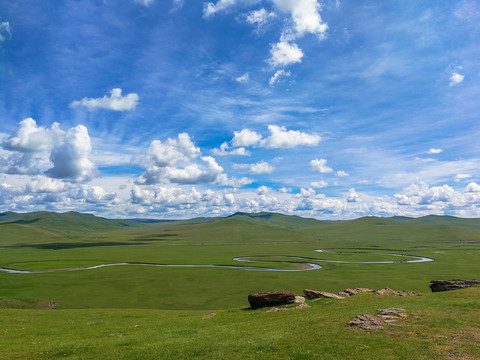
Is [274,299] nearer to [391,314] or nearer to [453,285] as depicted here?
[391,314]

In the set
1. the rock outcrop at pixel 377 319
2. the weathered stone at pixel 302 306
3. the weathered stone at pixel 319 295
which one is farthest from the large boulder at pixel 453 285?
the weathered stone at pixel 302 306

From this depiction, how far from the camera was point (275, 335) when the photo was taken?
85.4 feet

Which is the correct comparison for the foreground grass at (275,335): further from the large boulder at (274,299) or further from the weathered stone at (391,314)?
the large boulder at (274,299)

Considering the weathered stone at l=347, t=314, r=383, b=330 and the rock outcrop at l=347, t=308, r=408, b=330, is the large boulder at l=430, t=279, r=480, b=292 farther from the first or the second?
the weathered stone at l=347, t=314, r=383, b=330

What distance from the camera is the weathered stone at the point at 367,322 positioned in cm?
2580

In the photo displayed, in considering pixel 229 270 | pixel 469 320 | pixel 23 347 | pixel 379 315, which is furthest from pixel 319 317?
pixel 229 270

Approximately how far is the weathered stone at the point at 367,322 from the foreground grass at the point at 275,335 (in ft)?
2.69

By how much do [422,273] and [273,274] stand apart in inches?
2272

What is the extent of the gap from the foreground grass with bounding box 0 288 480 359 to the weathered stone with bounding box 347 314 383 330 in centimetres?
82

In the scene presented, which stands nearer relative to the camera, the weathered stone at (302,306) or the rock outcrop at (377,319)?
the rock outcrop at (377,319)

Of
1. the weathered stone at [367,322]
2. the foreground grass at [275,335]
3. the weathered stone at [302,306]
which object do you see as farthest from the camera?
the weathered stone at [302,306]

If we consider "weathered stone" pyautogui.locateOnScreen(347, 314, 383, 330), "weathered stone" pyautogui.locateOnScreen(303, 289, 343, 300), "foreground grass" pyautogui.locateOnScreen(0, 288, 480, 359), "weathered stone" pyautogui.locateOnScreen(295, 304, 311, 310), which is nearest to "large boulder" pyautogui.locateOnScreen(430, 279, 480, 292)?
"foreground grass" pyautogui.locateOnScreen(0, 288, 480, 359)

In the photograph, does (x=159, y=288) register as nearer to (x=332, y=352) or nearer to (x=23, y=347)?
(x=23, y=347)

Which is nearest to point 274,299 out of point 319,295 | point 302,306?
point 302,306
